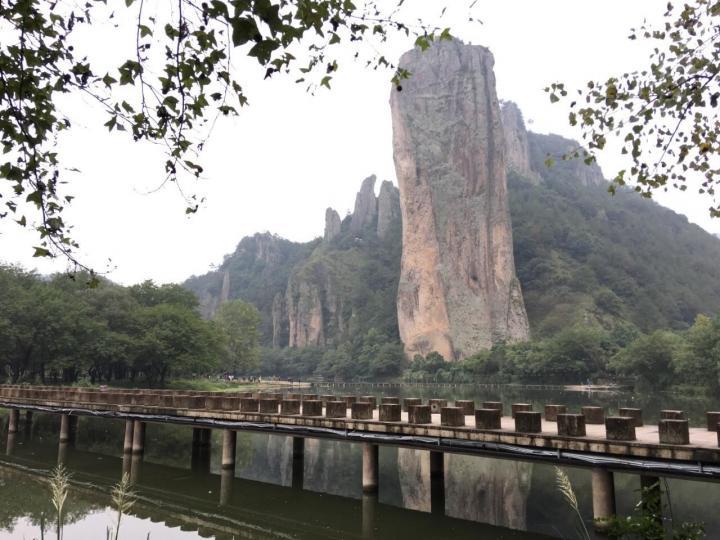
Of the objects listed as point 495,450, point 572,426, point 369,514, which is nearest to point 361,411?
point 369,514

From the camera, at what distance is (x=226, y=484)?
14930 mm

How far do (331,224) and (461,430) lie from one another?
429ft

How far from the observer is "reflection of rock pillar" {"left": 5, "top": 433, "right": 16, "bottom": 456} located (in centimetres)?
1920

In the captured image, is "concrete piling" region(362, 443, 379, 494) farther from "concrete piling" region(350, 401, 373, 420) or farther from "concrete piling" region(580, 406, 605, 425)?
"concrete piling" region(580, 406, 605, 425)

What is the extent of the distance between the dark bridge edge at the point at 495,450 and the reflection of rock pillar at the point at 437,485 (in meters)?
1.94

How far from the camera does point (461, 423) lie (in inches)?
447

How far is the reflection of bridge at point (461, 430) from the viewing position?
349 inches

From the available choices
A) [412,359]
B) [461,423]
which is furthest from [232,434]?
[412,359]

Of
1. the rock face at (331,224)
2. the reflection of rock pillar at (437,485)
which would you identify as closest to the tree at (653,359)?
the reflection of rock pillar at (437,485)

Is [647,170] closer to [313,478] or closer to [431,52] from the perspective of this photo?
[313,478]

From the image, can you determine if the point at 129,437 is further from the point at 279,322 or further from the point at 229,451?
the point at 279,322

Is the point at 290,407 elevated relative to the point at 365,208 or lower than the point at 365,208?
lower

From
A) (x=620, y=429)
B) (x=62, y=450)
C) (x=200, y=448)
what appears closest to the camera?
(x=620, y=429)

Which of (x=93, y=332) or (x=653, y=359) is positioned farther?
(x=653, y=359)
